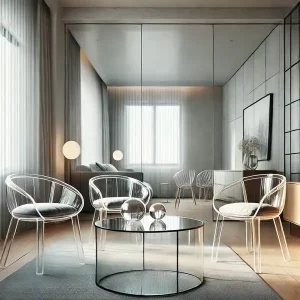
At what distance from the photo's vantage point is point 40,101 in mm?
5570

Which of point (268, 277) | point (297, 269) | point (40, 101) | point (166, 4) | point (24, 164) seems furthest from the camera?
point (166, 4)

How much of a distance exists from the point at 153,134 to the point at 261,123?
1.52 m

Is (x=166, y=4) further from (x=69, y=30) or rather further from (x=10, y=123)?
(x=10, y=123)

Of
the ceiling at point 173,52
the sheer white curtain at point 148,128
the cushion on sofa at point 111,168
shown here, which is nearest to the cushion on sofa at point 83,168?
the cushion on sofa at point 111,168

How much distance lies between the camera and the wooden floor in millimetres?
3088

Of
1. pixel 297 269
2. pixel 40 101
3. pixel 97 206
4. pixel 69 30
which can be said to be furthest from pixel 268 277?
pixel 69 30

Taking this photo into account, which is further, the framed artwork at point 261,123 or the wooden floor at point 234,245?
the framed artwork at point 261,123

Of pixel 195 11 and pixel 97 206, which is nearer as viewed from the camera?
pixel 97 206

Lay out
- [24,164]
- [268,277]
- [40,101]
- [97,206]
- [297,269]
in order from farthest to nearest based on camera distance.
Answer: [40,101], [24,164], [97,206], [297,269], [268,277]

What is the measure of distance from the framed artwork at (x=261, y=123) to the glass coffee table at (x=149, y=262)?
2.23 m

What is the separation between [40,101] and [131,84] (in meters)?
1.36

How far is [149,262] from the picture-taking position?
3643 mm

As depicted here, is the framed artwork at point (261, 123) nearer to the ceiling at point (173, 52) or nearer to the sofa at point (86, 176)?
the ceiling at point (173, 52)

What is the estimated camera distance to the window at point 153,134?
244 inches
